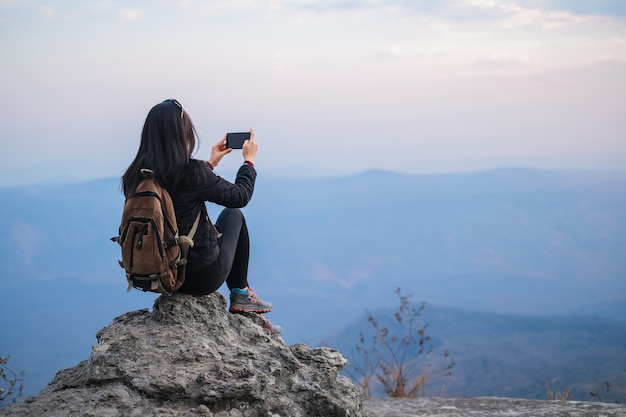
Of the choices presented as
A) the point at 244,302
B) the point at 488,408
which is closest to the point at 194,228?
the point at 244,302

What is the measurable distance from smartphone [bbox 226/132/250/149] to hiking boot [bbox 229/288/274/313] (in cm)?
115

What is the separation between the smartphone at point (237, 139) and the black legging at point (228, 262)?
493 mm

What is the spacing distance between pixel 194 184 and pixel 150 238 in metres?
0.50

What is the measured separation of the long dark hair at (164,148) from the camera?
4.50 m

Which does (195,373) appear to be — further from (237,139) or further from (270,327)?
(237,139)

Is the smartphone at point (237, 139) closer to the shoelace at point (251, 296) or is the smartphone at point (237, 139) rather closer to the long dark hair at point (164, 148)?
the long dark hair at point (164, 148)

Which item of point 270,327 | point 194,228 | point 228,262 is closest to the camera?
point 194,228

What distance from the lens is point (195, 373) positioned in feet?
14.3

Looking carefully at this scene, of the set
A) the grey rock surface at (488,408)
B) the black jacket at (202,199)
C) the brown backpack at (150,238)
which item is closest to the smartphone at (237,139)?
the black jacket at (202,199)

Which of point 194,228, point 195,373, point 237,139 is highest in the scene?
point 237,139

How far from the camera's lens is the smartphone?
16.9 ft

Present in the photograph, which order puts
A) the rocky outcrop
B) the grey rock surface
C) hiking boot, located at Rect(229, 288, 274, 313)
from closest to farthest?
the rocky outcrop, hiking boot, located at Rect(229, 288, 274, 313), the grey rock surface

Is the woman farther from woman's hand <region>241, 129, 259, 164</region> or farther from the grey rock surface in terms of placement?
the grey rock surface

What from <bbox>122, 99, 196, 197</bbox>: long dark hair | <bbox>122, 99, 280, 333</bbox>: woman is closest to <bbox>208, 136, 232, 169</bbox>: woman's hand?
<bbox>122, 99, 280, 333</bbox>: woman
